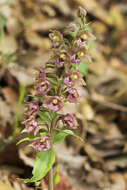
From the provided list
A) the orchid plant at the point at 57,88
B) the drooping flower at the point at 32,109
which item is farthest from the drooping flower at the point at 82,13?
the drooping flower at the point at 32,109

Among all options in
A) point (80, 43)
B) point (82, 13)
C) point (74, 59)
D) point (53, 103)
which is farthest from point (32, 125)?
point (82, 13)

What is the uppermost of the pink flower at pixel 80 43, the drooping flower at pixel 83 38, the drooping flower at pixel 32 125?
the drooping flower at pixel 83 38

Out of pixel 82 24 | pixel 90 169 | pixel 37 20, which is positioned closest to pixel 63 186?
pixel 90 169

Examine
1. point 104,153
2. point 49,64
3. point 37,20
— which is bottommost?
point 104,153

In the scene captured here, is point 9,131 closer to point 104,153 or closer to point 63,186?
point 63,186

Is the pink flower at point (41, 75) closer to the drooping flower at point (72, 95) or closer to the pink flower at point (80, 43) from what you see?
the drooping flower at point (72, 95)

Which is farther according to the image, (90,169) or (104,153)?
(104,153)

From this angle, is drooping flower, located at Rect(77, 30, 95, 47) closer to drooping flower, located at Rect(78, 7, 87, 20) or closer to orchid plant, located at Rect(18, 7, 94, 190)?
orchid plant, located at Rect(18, 7, 94, 190)
